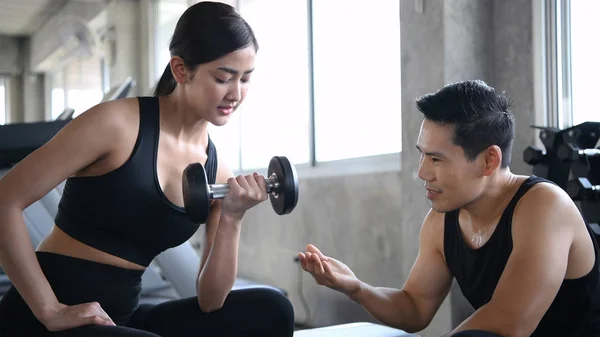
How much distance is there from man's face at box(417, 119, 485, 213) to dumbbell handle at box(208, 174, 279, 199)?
0.31 metres

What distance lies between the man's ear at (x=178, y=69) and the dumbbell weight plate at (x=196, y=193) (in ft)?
0.67

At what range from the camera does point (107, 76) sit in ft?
25.2

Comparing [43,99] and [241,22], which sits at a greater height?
[43,99]

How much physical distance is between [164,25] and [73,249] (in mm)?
5399

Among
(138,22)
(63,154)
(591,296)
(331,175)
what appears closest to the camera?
(63,154)

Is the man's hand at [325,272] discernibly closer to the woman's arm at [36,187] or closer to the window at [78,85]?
the woman's arm at [36,187]

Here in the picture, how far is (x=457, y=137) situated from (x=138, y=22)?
5.94 metres

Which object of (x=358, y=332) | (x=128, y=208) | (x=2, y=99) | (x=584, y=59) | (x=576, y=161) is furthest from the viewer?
(x=2, y=99)

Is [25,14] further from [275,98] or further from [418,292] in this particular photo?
[418,292]

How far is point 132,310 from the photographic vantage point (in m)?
1.39

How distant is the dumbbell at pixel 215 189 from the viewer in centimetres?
124

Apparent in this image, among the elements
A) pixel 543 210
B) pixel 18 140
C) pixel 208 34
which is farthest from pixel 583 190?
pixel 18 140

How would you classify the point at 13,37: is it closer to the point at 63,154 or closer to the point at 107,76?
the point at 107,76

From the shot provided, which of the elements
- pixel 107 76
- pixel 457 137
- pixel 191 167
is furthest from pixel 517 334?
pixel 107 76
